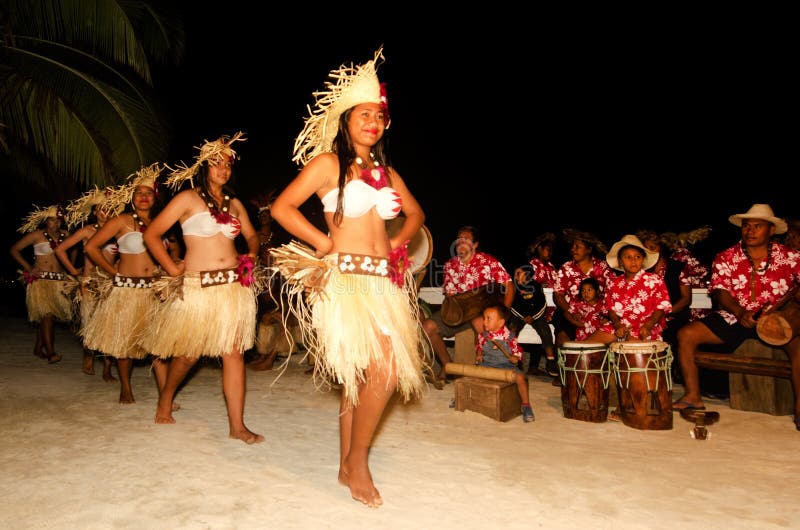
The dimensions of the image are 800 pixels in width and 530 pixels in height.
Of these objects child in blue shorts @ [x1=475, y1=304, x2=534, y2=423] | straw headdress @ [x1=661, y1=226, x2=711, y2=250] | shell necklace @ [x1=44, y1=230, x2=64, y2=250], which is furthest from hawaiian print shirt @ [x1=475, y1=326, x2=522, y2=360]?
shell necklace @ [x1=44, y1=230, x2=64, y2=250]

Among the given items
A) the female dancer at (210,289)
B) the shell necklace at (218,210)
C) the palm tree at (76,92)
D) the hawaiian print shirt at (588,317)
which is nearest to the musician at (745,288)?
the hawaiian print shirt at (588,317)

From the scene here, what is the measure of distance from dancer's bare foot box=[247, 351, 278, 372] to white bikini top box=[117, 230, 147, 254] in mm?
1857

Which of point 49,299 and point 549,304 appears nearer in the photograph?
point 549,304

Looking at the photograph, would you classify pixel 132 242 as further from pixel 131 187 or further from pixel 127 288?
pixel 131 187

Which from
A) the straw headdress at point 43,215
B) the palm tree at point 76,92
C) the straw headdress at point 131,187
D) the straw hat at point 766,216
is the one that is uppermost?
the palm tree at point 76,92

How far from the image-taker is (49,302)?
6.01 metres

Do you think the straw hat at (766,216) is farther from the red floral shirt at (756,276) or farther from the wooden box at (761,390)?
the wooden box at (761,390)

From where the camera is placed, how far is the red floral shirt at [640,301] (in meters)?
4.19

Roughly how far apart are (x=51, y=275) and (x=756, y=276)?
6821 mm

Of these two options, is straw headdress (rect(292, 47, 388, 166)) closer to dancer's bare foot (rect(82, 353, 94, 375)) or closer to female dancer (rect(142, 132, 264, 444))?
female dancer (rect(142, 132, 264, 444))

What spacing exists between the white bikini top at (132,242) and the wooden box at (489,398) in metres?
2.57

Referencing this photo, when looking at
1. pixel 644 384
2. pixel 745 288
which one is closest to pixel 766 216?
pixel 745 288

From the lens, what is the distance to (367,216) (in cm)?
241

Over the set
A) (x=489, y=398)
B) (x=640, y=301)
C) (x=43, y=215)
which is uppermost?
(x=43, y=215)
